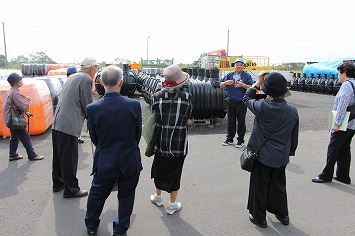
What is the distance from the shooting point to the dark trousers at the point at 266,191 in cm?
325

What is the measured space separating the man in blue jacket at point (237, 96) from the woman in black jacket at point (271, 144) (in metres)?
3.02

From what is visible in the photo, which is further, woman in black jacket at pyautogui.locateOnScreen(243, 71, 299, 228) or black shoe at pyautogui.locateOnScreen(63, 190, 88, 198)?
black shoe at pyautogui.locateOnScreen(63, 190, 88, 198)

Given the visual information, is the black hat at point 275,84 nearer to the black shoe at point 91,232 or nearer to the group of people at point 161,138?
the group of people at point 161,138

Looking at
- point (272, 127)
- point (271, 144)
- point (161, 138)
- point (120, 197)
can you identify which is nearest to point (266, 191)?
point (271, 144)

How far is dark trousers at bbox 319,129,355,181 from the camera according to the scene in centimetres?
435

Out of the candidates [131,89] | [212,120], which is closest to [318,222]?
[212,120]

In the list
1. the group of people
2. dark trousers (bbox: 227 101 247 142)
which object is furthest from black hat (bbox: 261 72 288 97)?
dark trousers (bbox: 227 101 247 142)

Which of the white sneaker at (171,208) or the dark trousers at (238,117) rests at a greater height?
the dark trousers at (238,117)

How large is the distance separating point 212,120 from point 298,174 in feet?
13.4

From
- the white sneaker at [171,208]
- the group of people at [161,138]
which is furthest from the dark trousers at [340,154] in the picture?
the white sneaker at [171,208]

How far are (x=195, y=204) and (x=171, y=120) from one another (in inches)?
51.3

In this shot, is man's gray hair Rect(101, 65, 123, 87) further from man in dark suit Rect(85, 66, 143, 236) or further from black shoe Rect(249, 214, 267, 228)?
black shoe Rect(249, 214, 267, 228)

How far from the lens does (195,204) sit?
383 centimetres

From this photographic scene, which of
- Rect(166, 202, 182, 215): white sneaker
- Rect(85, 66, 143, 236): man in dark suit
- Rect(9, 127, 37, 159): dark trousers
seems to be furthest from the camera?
Rect(9, 127, 37, 159): dark trousers
